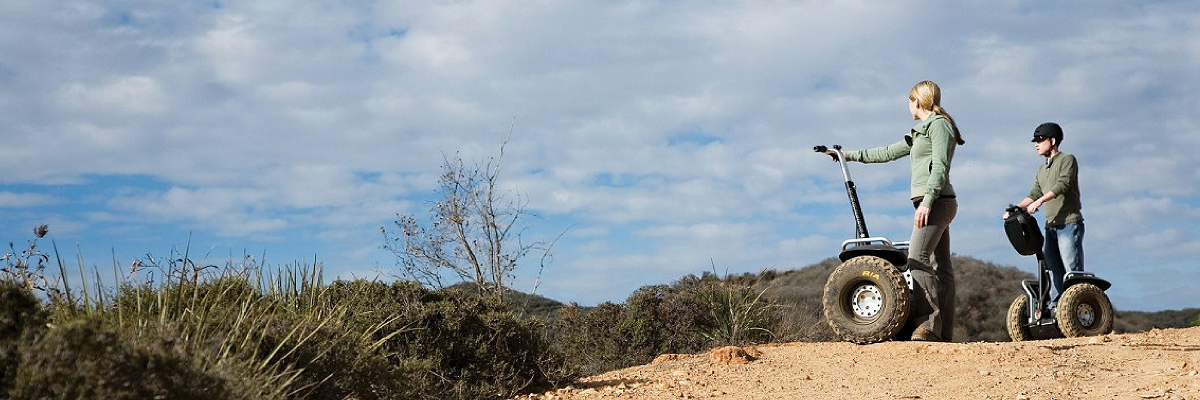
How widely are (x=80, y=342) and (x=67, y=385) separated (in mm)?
188

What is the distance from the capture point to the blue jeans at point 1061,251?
10516 millimetres

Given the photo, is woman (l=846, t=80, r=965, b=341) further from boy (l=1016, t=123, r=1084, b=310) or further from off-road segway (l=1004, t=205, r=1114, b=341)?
boy (l=1016, t=123, r=1084, b=310)

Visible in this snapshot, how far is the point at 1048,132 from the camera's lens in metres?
10.6

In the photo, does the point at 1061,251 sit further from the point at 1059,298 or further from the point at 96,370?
the point at 96,370

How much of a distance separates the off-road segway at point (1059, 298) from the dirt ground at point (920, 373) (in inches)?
38.6

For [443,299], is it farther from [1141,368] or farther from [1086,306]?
[1086,306]

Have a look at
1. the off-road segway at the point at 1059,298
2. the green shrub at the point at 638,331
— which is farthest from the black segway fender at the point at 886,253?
the green shrub at the point at 638,331

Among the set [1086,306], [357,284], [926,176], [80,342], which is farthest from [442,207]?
[80,342]

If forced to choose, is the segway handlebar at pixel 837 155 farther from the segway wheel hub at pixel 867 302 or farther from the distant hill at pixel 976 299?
the distant hill at pixel 976 299

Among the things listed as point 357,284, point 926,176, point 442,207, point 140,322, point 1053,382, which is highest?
point 442,207

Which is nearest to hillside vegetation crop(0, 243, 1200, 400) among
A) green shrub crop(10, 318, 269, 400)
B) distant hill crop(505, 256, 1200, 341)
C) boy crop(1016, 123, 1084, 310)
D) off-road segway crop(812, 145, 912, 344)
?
green shrub crop(10, 318, 269, 400)

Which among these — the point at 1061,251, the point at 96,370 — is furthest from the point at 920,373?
the point at 96,370

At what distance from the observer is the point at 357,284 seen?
303 inches

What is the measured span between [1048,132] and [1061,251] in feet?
4.04
